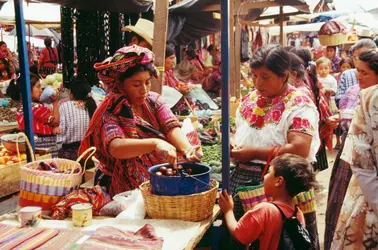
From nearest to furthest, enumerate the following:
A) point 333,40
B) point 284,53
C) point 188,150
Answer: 1. point 188,150
2. point 284,53
3. point 333,40

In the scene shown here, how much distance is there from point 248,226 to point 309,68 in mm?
2855

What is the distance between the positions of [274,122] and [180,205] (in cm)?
89

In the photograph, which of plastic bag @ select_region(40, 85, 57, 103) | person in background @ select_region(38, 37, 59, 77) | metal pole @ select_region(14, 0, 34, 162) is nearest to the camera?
metal pole @ select_region(14, 0, 34, 162)

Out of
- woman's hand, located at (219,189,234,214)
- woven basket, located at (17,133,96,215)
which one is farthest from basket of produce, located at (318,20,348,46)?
woven basket, located at (17,133,96,215)

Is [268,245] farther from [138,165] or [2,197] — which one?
[2,197]

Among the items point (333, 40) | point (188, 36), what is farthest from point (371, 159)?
point (333, 40)

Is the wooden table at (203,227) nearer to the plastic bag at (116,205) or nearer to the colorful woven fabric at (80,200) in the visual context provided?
the plastic bag at (116,205)

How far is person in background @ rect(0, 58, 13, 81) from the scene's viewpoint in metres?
10.2

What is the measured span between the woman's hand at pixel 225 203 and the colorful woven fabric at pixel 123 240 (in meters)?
0.51

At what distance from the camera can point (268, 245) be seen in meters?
2.31

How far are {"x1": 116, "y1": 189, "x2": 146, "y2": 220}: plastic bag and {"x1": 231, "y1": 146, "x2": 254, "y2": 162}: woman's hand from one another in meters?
0.66

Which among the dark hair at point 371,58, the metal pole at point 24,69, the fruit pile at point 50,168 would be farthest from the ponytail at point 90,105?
the dark hair at point 371,58

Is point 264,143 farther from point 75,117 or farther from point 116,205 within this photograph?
point 75,117

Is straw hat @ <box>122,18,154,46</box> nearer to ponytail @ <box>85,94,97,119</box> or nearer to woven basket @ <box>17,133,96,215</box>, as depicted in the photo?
ponytail @ <box>85,94,97,119</box>
